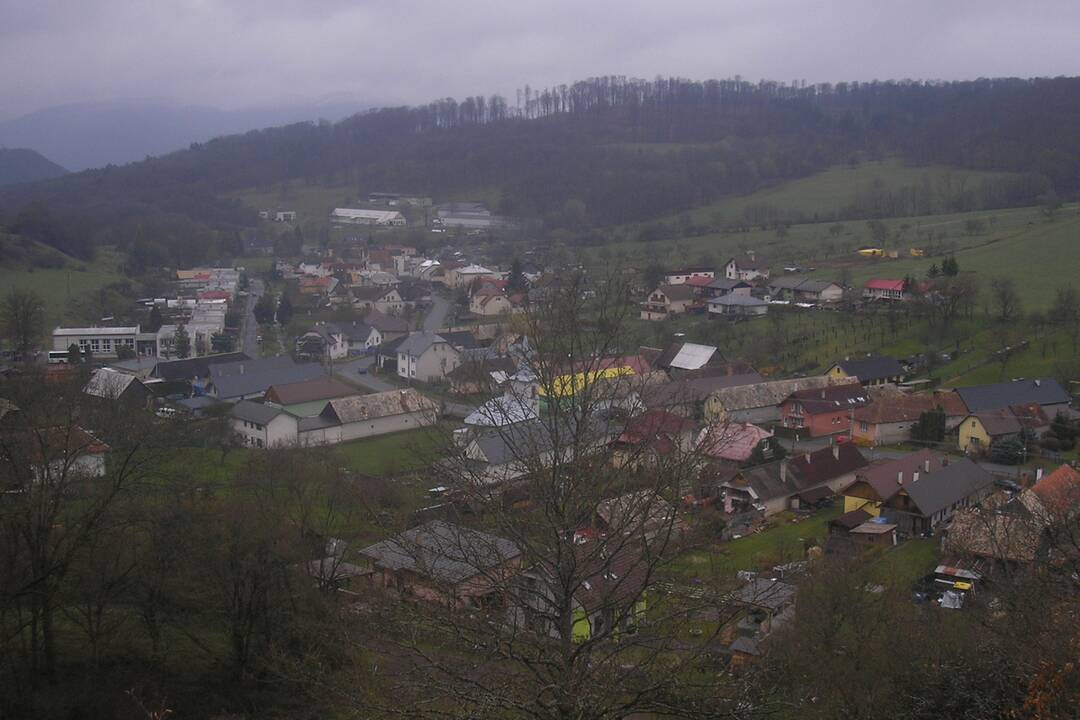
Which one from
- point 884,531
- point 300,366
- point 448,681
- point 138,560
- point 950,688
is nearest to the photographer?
point 448,681

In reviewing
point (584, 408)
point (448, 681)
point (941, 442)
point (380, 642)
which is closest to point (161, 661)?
point (380, 642)

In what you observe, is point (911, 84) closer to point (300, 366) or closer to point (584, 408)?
point (300, 366)

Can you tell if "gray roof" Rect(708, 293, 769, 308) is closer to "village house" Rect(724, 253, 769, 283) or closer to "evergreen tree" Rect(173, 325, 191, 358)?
"village house" Rect(724, 253, 769, 283)

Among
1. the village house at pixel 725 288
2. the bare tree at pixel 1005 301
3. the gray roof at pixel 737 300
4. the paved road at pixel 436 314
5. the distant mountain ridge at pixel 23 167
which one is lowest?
the paved road at pixel 436 314

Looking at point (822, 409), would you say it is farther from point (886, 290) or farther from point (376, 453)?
point (886, 290)

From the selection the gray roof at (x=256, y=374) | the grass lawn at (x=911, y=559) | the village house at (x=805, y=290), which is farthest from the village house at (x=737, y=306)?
the grass lawn at (x=911, y=559)

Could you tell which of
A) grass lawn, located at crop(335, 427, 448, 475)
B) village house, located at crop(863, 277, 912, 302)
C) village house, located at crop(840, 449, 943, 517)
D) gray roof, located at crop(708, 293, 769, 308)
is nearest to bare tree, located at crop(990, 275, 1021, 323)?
village house, located at crop(863, 277, 912, 302)

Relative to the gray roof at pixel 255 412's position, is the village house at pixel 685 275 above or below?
above

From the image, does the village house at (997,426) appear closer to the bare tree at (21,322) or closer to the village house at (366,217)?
the bare tree at (21,322)
